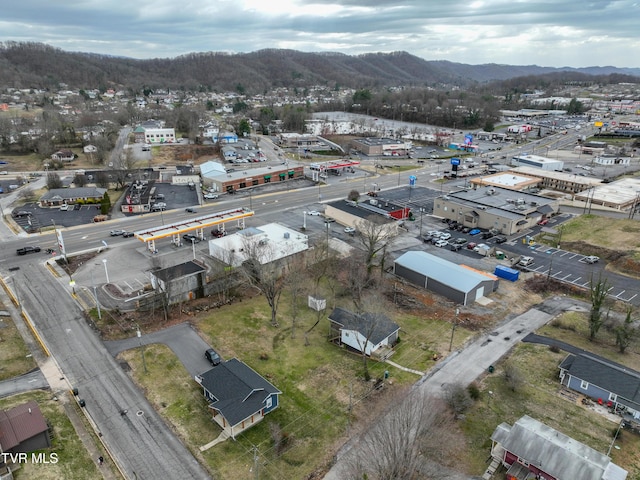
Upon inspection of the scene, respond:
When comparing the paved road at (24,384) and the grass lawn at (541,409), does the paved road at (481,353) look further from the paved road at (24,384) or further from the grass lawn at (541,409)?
the paved road at (24,384)

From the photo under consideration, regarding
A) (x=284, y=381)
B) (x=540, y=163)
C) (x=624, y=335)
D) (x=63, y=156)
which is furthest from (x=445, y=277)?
(x=63, y=156)

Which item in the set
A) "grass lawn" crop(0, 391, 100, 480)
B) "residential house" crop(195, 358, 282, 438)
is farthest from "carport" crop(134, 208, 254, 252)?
"residential house" crop(195, 358, 282, 438)

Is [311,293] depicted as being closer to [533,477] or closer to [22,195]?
[533,477]

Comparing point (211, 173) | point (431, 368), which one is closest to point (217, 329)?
point (431, 368)

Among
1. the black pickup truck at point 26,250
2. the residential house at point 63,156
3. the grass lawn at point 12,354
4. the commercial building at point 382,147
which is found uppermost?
the commercial building at point 382,147

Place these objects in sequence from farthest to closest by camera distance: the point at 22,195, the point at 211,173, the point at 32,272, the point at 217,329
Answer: the point at 211,173 → the point at 22,195 → the point at 32,272 → the point at 217,329

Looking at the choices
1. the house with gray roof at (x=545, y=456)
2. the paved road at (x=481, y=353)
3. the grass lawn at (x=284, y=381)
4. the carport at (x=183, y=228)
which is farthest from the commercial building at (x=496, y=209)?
the house with gray roof at (x=545, y=456)
